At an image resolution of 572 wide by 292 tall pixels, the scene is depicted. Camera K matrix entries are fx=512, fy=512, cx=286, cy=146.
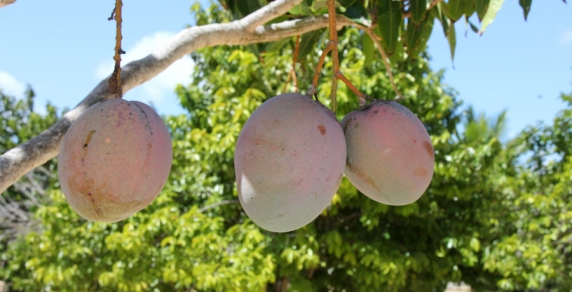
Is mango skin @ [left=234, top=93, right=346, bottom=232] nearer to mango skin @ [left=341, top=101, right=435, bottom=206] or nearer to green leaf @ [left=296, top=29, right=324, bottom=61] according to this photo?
mango skin @ [left=341, top=101, right=435, bottom=206]

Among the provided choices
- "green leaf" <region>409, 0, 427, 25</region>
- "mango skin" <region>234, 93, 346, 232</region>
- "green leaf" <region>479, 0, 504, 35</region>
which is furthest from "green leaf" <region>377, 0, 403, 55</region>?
"mango skin" <region>234, 93, 346, 232</region>

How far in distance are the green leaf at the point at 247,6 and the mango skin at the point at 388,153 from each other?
2.56 ft

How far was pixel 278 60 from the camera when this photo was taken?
188 inches

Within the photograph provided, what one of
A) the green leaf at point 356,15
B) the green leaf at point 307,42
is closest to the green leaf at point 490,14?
the green leaf at point 356,15

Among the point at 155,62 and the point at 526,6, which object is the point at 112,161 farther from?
the point at 526,6

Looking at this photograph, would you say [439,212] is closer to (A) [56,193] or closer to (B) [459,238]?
(B) [459,238]

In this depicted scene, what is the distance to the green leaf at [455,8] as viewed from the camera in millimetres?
1420

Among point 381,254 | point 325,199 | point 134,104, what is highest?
point 134,104

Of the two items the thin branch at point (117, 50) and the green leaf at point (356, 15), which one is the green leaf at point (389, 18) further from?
the thin branch at point (117, 50)

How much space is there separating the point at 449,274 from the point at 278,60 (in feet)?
9.28

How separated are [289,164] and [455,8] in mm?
1008

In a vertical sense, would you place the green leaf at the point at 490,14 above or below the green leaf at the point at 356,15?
below

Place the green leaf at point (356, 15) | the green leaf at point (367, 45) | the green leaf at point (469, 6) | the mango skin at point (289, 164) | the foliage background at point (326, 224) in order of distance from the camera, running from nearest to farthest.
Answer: the mango skin at point (289, 164)
the green leaf at point (356, 15)
the green leaf at point (469, 6)
the green leaf at point (367, 45)
the foliage background at point (326, 224)

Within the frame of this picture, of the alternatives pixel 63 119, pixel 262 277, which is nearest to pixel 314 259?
pixel 262 277
